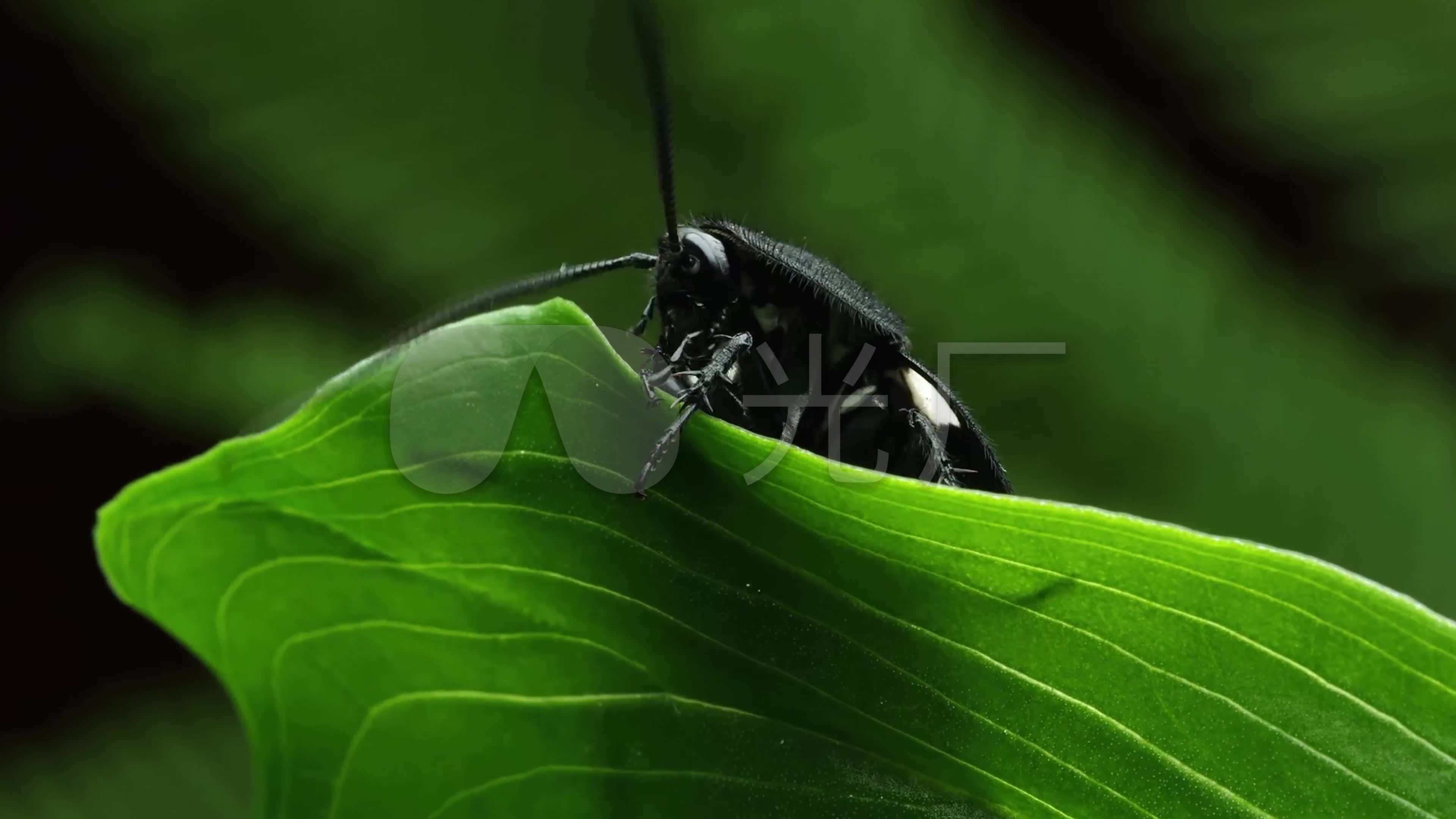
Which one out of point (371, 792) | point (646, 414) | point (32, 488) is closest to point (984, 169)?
point (646, 414)

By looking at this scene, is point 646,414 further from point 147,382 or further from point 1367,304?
point 1367,304

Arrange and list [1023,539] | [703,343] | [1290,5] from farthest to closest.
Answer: [1290,5] < [703,343] < [1023,539]

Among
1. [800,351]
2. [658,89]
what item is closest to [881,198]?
[800,351]

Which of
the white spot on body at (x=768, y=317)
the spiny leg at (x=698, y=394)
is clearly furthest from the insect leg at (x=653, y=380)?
the white spot on body at (x=768, y=317)

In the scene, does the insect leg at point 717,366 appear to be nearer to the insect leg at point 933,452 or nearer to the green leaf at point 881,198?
the insect leg at point 933,452

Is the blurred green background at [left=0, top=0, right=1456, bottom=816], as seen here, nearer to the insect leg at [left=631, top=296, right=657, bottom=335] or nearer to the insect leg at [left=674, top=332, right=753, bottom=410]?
the insect leg at [left=631, top=296, right=657, bottom=335]

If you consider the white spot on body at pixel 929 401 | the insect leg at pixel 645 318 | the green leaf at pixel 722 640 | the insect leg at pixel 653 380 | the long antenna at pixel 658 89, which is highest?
the long antenna at pixel 658 89

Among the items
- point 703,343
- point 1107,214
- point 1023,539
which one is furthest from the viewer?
point 1107,214
